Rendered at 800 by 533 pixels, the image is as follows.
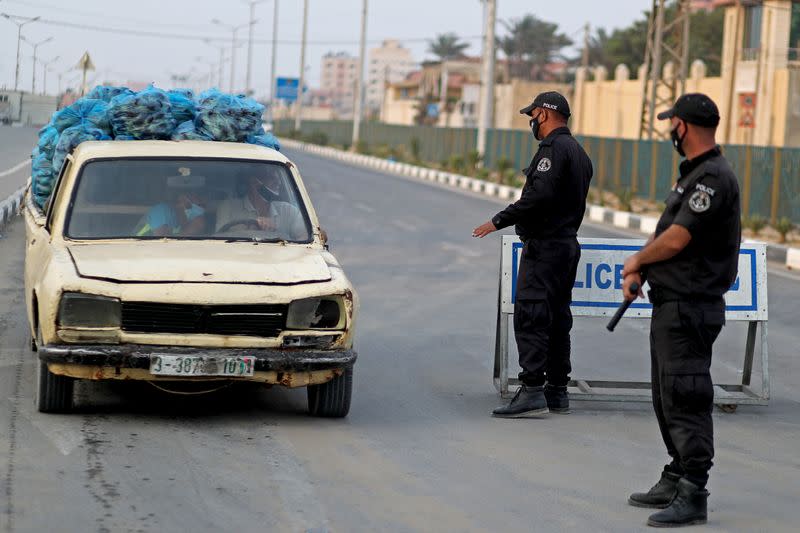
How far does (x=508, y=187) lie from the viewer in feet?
125

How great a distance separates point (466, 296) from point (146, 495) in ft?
28.9

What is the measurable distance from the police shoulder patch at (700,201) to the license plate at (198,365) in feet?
8.16

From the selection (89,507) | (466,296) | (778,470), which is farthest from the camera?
(466,296)

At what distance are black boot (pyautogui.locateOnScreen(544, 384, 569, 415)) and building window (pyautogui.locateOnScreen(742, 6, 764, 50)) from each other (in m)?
47.0

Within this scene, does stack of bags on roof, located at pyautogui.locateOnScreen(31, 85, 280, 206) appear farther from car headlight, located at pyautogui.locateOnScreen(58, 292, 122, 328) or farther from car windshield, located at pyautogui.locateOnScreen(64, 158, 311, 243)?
car headlight, located at pyautogui.locateOnScreen(58, 292, 122, 328)

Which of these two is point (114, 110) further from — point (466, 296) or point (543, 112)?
point (466, 296)

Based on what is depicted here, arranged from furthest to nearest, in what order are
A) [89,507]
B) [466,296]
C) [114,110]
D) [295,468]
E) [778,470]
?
[466,296] < [114,110] < [778,470] < [295,468] < [89,507]

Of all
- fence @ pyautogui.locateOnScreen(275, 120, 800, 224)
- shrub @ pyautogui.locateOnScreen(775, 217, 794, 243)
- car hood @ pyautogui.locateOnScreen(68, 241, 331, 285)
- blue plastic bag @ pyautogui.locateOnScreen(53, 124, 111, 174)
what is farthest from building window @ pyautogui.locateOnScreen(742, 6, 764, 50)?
car hood @ pyautogui.locateOnScreen(68, 241, 331, 285)

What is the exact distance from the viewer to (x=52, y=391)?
6934 mm

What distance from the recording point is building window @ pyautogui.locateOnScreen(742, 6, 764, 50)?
172ft

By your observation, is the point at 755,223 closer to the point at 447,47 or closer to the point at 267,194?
the point at 267,194

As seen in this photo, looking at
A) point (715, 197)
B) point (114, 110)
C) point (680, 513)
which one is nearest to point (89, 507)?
point (680, 513)

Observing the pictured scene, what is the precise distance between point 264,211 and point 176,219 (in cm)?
55

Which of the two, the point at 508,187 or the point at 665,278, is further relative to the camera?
the point at 508,187
